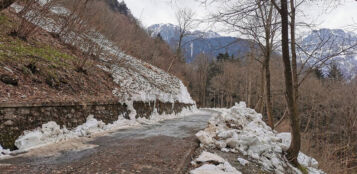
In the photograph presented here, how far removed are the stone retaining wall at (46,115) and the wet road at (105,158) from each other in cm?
52

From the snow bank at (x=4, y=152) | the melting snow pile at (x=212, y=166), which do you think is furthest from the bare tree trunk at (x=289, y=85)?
the snow bank at (x=4, y=152)

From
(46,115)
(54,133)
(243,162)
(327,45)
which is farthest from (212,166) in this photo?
(327,45)

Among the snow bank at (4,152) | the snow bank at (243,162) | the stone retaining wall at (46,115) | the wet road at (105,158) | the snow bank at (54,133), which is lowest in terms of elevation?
the snow bank at (243,162)

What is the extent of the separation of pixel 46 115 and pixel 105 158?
6.34 feet

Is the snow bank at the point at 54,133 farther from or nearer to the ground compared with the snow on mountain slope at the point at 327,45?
nearer to the ground

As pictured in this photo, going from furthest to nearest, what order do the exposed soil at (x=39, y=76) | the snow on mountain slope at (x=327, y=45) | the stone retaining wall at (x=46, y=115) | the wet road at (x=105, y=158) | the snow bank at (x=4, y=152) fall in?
the snow on mountain slope at (x=327, y=45)
the exposed soil at (x=39, y=76)
the stone retaining wall at (x=46, y=115)
the snow bank at (x=4, y=152)
the wet road at (x=105, y=158)

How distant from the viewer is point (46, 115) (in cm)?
419

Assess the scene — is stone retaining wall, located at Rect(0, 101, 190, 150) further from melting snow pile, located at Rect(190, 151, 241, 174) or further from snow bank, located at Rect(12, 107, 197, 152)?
melting snow pile, located at Rect(190, 151, 241, 174)

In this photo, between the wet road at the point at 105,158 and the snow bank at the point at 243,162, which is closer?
the wet road at the point at 105,158

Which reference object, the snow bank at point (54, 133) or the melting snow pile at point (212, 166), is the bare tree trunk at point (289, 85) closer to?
the melting snow pile at point (212, 166)

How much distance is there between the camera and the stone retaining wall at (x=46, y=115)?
344 centimetres

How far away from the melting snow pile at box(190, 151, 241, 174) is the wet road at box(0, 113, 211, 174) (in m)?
0.24

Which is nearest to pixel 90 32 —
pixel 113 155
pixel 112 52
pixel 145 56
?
pixel 112 52

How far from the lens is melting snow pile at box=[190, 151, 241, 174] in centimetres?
297
